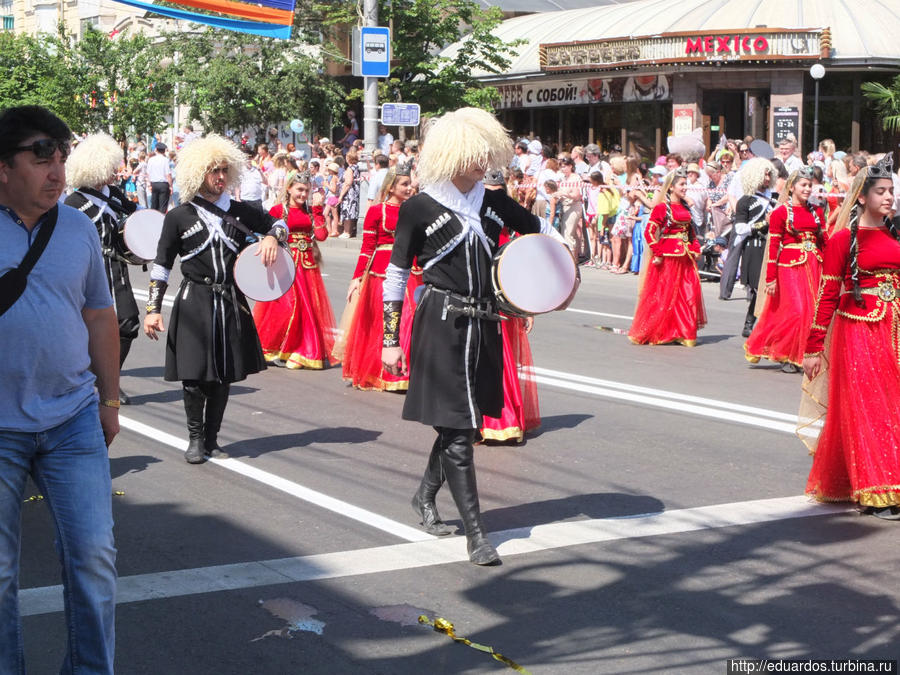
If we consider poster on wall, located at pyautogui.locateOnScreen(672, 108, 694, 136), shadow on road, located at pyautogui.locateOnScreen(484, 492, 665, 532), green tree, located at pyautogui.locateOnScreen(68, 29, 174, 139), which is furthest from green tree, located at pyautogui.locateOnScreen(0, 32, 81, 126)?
shadow on road, located at pyautogui.locateOnScreen(484, 492, 665, 532)

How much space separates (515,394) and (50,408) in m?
4.95

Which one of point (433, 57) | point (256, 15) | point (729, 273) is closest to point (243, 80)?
point (433, 57)

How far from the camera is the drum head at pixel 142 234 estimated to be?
916 centimetres

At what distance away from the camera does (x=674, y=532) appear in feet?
21.0

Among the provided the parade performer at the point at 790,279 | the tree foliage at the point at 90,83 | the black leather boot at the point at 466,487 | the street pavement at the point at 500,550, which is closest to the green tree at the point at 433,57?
the tree foliage at the point at 90,83

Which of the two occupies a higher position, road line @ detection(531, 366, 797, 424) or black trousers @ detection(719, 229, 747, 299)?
black trousers @ detection(719, 229, 747, 299)

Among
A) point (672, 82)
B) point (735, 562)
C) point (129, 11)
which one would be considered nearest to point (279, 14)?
point (672, 82)

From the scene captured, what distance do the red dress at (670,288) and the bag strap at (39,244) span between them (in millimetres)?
9540

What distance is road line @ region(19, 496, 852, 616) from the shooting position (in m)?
5.52

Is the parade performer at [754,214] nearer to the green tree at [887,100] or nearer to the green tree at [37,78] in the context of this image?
the green tree at [887,100]

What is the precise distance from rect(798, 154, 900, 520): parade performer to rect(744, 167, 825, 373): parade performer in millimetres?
4222

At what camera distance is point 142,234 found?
30.2ft

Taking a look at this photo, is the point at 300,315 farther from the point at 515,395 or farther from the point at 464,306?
the point at 464,306

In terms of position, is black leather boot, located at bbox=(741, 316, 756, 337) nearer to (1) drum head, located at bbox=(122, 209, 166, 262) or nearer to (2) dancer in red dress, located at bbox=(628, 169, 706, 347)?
(2) dancer in red dress, located at bbox=(628, 169, 706, 347)
